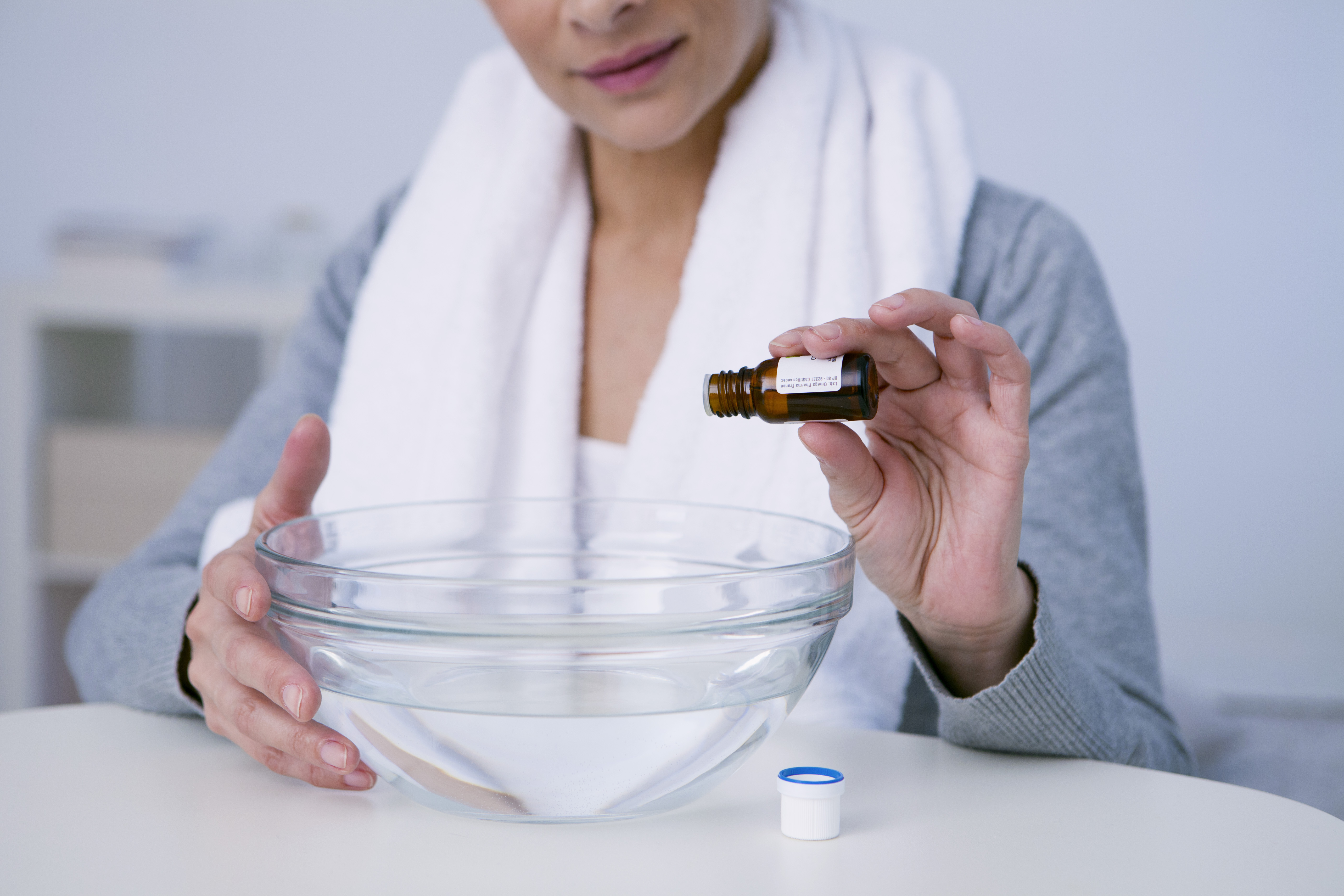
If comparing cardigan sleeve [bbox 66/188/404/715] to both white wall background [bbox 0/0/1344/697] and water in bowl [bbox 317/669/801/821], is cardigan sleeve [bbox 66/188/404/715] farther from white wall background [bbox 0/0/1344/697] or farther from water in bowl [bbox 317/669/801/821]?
white wall background [bbox 0/0/1344/697]

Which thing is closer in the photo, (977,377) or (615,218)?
(977,377)

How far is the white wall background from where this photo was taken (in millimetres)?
2078

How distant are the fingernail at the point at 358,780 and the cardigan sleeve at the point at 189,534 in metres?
0.20

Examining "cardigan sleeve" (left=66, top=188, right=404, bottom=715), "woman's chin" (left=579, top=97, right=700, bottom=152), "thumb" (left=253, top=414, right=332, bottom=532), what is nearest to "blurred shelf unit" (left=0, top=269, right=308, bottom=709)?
"cardigan sleeve" (left=66, top=188, right=404, bottom=715)

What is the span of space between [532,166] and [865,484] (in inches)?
26.8

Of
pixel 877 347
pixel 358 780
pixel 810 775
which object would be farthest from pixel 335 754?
pixel 877 347

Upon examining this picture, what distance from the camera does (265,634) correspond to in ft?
2.28

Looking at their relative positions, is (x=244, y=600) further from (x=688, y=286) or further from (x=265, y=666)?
(x=688, y=286)

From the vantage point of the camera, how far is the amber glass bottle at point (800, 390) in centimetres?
63

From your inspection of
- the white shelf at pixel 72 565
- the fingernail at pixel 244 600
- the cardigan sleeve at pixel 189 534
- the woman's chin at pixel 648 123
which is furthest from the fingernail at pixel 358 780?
the white shelf at pixel 72 565

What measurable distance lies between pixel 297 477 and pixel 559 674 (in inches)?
11.0

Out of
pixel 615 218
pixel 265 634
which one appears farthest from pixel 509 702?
pixel 615 218

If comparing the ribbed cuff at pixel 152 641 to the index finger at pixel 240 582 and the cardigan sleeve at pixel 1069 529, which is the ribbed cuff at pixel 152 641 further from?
the cardigan sleeve at pixel 1069 529

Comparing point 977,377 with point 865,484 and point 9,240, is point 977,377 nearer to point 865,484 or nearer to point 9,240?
point 865,484
